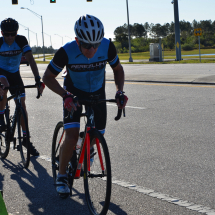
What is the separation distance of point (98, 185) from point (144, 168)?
4.73ft

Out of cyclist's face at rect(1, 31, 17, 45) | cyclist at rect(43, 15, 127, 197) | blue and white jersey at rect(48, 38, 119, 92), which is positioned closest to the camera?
cyclist at rect(43, 15, 127, 197)

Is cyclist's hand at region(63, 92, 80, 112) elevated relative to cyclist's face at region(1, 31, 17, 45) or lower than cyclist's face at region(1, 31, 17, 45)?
lower

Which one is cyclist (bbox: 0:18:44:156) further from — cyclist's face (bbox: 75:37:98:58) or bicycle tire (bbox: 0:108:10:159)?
cyclist's face (bbox: 75:37:98:58)

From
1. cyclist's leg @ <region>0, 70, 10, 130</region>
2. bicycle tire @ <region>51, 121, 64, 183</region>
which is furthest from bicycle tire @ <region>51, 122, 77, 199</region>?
cyclist's leg @ <region>0, 70, 10, 130</region>

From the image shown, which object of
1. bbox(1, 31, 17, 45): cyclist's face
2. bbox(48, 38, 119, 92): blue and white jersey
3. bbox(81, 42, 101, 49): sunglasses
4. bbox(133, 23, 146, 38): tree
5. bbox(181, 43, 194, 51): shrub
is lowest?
bbox(48, 38, 119, 92): blue and white jersey

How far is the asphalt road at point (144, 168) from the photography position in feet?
12.6

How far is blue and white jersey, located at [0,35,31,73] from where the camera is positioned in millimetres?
5500

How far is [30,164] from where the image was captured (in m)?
5.45

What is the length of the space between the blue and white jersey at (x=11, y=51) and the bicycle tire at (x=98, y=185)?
247 centimetres

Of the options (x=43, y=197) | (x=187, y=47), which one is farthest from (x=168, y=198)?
(x=187, y=47)

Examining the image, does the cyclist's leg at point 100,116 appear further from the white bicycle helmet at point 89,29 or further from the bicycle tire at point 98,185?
the white bicycle helmet at point 89,29

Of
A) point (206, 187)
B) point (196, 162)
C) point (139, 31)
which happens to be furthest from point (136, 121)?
point (139, 31)

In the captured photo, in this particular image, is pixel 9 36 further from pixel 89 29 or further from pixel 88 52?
pixel 89 29

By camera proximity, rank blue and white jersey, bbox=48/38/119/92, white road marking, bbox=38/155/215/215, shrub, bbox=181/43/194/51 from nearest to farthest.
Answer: white road marking, bbox=38/155/215/215 → blue and white jersey, bbox=48/38/119/92 → shrub, bbox=181/43/194/51
